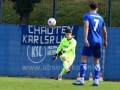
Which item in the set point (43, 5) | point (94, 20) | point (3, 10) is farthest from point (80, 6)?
point (94, 20)

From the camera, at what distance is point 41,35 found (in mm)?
18594

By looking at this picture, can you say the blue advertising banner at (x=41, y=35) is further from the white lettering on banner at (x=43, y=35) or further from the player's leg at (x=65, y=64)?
the player's leg at (x=65, y=64)

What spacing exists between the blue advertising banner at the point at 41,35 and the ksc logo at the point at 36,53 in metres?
0.17

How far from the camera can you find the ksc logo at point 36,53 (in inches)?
725

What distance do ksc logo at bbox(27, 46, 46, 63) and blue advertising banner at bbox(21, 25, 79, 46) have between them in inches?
6.6

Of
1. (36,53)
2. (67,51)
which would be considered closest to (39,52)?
(36,53)

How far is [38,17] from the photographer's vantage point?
2227cm

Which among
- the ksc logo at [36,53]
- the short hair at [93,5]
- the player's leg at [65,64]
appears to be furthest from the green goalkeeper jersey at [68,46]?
the short hair at [93,5]

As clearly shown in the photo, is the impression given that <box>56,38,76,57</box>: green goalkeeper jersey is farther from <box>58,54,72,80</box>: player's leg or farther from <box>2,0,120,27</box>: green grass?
<box>2,0,120,27</box>: green grass

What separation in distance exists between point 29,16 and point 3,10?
42.7 inches

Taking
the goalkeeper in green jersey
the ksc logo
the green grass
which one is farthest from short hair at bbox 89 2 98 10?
the green grass

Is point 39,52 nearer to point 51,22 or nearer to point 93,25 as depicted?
point 51,22

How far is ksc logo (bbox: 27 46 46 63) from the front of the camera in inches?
725

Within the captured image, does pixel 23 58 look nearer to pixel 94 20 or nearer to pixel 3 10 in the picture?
pixel 3 10
